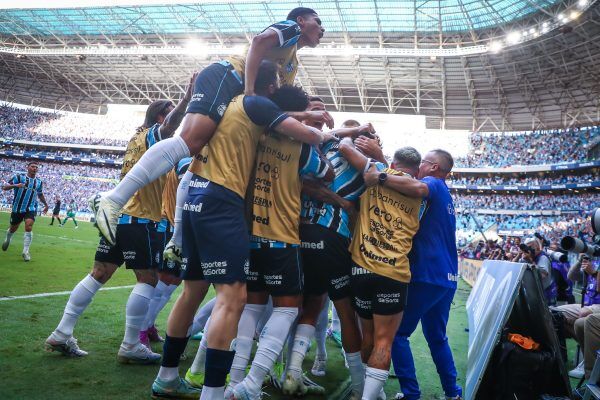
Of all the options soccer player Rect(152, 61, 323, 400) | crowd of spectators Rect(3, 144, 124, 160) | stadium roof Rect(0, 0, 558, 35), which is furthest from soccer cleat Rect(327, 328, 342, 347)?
crowd of spectators Rect(3, 144, 124, 160)

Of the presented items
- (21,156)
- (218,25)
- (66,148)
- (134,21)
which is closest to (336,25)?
(218,25)

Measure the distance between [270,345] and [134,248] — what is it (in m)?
1.59

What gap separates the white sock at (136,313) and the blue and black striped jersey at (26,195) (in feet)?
25.8

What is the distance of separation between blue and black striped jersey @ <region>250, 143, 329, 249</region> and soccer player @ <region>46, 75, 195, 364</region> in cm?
105

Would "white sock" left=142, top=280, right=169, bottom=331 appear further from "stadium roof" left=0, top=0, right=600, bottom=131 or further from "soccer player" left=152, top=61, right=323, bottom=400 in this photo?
"stadium roof" left=0, top=0, right=600, bottom=131

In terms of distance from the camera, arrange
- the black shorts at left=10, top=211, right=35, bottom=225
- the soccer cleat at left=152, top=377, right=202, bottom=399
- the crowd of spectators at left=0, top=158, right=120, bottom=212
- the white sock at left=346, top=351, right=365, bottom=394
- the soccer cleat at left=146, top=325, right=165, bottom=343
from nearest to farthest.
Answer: the soccer cleat at left=152, top=377, right=202, bottom=399 → the white sock at left=346, top=351, right=365, bottom=394 → the soccer cleat at left=146, top=325, right=165, bottom=343 → the black shorts at left=10, top=211, right=35, bottom=225 → the crowd of spectators at left=0, top=158, right=120, bottom=212

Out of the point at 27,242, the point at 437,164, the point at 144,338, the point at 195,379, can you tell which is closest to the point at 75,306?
the point at 144,338

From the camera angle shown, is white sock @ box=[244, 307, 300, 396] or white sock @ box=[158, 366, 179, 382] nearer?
white sock @ box=[244, 307, 300, 396]

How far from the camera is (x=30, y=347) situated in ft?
11.1

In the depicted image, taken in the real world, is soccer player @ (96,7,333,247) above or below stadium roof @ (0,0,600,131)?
below

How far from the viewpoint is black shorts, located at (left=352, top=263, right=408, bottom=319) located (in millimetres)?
2787

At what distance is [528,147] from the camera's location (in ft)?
125

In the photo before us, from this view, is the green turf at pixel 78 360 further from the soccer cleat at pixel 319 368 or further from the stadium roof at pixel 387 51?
the stadium roof at pixel 387 51

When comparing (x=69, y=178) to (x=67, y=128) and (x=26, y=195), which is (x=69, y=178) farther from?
(x=26, y=195)
